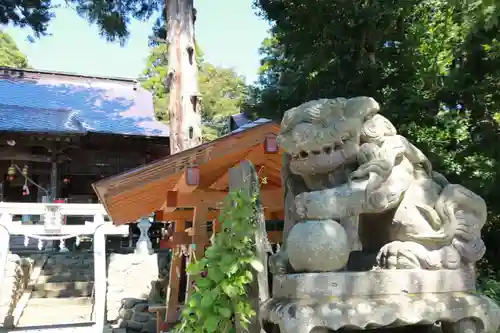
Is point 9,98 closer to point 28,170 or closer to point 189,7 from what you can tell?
point 28,170

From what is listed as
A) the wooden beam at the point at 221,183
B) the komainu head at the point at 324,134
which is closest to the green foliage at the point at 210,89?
the wooden beam at the point at 221,183

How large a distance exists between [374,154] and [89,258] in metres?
11.3

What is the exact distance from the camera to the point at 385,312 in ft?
7.72

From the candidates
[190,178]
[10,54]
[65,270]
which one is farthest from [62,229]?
[10,54]

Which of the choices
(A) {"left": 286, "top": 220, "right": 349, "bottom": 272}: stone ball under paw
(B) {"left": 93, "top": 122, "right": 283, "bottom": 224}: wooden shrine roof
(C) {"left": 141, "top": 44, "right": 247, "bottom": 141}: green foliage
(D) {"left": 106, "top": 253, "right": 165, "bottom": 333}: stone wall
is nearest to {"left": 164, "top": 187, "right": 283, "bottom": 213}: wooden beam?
(B) {"left": 93, "top": 122, "right": 283, "bottom": 224}: wooden shrine roof

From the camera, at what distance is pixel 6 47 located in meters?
26.1

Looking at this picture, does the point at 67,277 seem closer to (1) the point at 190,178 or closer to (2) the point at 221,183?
(2) the point at 221,183

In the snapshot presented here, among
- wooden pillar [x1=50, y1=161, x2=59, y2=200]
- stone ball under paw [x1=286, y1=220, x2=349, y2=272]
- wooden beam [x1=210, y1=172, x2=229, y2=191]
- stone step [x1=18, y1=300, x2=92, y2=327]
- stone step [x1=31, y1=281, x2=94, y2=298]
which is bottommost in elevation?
stone step [x1=18, y1=300, x2=92, y2=327]

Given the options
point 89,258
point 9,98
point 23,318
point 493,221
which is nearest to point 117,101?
point 9,98

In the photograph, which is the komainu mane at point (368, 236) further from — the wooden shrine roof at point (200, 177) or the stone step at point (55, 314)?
the stone step at point (55, 314)

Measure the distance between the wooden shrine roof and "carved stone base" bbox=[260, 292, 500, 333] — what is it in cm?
196

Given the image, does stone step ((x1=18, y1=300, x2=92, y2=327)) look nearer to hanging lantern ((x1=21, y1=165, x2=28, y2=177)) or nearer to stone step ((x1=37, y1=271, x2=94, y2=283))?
stone step ((x1=37, y1=271, x2=94, y2=283))

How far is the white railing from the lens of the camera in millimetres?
8352

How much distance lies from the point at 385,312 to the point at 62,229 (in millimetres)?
7918
